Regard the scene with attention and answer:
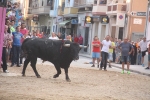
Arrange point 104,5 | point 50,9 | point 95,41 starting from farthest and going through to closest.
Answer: point 50,9 → point 104,5 → point 95,41

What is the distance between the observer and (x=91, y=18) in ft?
165

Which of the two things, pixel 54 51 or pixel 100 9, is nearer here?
pixel 54 51

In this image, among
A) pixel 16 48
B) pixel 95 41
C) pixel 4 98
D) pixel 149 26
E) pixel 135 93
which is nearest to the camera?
pixel 4 98

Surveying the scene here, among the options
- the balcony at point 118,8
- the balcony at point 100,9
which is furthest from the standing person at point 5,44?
the balcony at point 100,9

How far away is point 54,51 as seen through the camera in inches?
655

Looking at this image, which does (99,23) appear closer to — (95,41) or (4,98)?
(95,41)

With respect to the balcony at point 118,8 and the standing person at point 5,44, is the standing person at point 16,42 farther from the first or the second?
the balcony at point 118,8

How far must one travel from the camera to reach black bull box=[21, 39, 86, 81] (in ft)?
54.1

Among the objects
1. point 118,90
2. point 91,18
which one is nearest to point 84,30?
point 91,18

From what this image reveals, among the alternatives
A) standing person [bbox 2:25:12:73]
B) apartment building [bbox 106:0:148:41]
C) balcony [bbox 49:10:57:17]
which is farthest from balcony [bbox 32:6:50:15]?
standing person [bbox 2:25:12:73]

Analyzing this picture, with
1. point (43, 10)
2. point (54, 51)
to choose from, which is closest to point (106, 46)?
point (54, 51)

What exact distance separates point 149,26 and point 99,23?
1408cm

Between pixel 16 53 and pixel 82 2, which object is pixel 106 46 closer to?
pixel 16 53

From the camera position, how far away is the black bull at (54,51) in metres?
16.5
